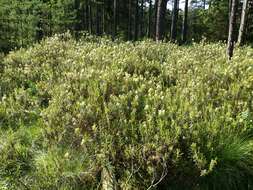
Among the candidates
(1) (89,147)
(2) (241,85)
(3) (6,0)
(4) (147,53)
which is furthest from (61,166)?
(3) (6,0)

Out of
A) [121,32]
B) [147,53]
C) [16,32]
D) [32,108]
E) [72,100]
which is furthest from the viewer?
[121,32]

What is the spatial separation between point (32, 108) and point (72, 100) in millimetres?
1145

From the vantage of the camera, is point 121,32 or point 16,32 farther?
point 121,32

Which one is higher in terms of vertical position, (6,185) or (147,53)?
(147,53)

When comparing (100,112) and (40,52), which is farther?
(40,52)

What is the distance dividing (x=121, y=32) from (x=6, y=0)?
19164mm

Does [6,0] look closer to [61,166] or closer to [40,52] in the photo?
[40,52]

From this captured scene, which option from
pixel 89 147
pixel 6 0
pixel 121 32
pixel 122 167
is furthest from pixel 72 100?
pixel 121 32

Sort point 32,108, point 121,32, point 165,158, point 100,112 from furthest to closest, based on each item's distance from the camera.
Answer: point 121,32
point 32,108
point 100,112
point 165,158

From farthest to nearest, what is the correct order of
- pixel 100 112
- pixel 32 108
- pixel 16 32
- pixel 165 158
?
pixel 16 32 < pixel 32 108 < pixel 100 112 < pixel 165 158

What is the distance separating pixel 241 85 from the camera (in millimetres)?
5156

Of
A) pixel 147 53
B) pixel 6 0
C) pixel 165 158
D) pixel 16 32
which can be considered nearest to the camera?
pixel 165 158

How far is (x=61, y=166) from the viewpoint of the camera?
4074 mm

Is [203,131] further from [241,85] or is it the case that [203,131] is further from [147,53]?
[147,53]
